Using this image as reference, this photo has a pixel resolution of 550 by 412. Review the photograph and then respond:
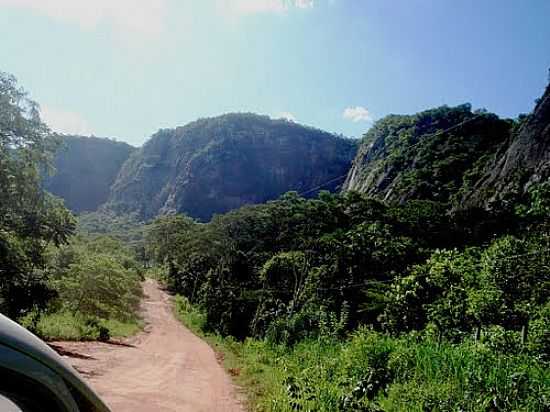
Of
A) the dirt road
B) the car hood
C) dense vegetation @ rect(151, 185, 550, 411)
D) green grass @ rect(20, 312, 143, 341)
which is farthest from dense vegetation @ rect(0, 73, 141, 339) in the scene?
the car hood

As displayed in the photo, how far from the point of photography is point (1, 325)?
815 mm

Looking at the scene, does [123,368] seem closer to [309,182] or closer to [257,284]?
[257,284]

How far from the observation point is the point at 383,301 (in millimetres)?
21281

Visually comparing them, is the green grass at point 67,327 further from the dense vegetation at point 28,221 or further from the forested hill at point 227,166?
the forested hill at point 227,166

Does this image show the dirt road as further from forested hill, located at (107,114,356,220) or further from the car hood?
forested hill, located at (107,114,356,220)

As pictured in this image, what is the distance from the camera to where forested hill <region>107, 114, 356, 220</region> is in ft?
445

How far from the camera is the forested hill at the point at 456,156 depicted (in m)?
33.8

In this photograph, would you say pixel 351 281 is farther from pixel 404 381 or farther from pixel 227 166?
pixel 227 166

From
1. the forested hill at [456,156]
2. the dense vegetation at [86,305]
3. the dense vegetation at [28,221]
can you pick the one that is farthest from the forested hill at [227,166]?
the dense vegetation at [28,221]

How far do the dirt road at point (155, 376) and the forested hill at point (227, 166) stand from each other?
4333 inches

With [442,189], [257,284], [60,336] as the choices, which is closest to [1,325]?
[60,336]

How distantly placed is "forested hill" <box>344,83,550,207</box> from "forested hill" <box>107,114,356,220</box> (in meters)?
46.6

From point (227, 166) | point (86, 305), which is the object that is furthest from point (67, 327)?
point (227, 166)

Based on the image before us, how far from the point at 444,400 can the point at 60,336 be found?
13.6 meters
